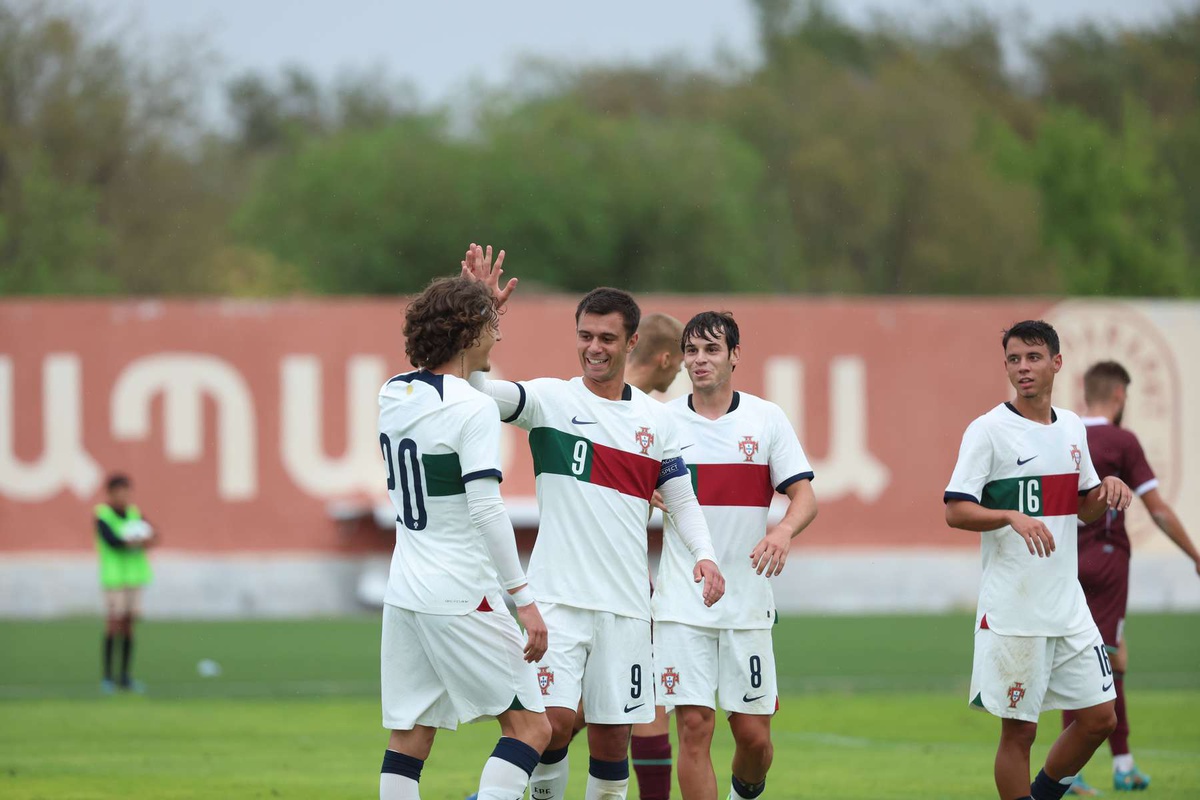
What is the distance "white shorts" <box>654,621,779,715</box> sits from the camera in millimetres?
8055

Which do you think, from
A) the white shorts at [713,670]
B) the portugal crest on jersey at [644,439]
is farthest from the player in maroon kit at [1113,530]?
the portugal crest on jersey at [644,439]

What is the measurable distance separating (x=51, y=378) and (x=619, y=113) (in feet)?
133

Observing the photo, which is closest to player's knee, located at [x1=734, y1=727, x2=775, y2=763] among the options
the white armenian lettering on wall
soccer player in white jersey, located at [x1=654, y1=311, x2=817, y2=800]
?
soccer player in white jersey, located at [x1=654, y1=311, x2=817, y2=800]

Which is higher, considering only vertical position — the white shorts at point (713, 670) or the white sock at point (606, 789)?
the white shorts at point (713, 670)

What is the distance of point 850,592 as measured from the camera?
28.4 m

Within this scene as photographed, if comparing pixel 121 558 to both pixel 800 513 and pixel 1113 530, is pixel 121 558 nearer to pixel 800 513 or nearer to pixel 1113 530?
pixel 1113 530

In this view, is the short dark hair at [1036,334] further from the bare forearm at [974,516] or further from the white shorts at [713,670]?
the white shorts at [713,670]

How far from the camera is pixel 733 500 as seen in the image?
8.26m

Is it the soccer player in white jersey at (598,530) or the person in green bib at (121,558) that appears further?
the person in green bib at (121,558)

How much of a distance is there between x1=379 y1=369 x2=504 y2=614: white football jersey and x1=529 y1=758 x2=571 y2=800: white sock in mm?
1183

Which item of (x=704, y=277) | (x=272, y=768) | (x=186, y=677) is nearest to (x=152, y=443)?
(x=186, y=677)

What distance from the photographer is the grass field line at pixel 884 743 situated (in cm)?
1202

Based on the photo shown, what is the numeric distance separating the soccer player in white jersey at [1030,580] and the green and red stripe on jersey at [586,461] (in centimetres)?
160

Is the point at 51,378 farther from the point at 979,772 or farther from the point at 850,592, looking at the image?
the point at 979,772
